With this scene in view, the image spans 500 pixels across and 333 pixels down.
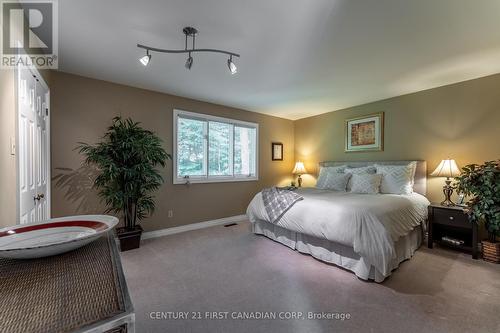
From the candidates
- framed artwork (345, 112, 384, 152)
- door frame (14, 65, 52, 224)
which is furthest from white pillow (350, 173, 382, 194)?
door frame (14, 65, 52, 224)

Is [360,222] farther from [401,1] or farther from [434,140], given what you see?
[434,140]

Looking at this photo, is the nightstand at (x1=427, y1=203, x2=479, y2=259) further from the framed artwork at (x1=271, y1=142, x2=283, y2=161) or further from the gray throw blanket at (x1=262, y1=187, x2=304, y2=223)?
the framed artwork at (x1=271, y1=142, x2=283, y2=161)

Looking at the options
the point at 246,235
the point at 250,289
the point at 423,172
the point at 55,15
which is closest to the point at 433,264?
the point at 423,172

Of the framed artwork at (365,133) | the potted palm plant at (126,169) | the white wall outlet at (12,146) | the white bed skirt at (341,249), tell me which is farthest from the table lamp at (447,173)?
the white wall outlet at (12,146)

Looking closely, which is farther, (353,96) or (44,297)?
(353,96)

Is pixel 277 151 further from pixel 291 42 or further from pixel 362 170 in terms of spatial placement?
pixel 291 42

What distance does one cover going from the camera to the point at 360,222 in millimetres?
2248

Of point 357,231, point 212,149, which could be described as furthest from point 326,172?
point 212,149

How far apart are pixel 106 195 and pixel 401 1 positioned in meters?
3.67

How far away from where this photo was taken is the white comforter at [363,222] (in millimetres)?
2170

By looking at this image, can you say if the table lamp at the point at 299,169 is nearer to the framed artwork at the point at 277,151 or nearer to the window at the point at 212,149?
the framed artwork at the point at 277,151

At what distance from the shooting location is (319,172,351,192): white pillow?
3.87m

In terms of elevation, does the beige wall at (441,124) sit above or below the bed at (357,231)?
above

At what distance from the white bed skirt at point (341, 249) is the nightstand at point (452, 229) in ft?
0.59
